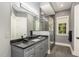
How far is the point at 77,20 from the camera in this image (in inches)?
120

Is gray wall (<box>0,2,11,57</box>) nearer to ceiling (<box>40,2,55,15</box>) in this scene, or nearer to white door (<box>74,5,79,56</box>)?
ceiling (<box>40,2,55,15</box>)

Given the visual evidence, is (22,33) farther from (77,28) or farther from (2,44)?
(77,28)

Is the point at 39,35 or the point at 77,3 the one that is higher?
the point at 77,3

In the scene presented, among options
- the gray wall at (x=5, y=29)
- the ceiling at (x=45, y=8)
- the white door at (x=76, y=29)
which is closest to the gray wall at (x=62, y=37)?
the ceiling at (x=45, y=8)

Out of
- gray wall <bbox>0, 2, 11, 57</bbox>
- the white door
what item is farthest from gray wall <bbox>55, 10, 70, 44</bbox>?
gray wall <bbox>0, 2, 11, 57</bbox>

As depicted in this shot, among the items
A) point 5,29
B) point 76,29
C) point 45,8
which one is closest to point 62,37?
point 76,29

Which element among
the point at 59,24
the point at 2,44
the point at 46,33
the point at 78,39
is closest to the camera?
the point at 2,44

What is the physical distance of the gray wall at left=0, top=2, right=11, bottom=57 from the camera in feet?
5.20

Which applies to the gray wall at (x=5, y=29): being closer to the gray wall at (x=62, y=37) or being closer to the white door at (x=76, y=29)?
the white door at (x=76, y=29)

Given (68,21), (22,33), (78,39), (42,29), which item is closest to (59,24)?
(68,21)

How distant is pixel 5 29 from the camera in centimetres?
170

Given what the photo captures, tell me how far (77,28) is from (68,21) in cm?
187

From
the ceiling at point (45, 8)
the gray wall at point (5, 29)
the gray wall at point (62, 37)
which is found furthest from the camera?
the gray wall at point (62, 37)

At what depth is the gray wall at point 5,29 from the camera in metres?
1.59
